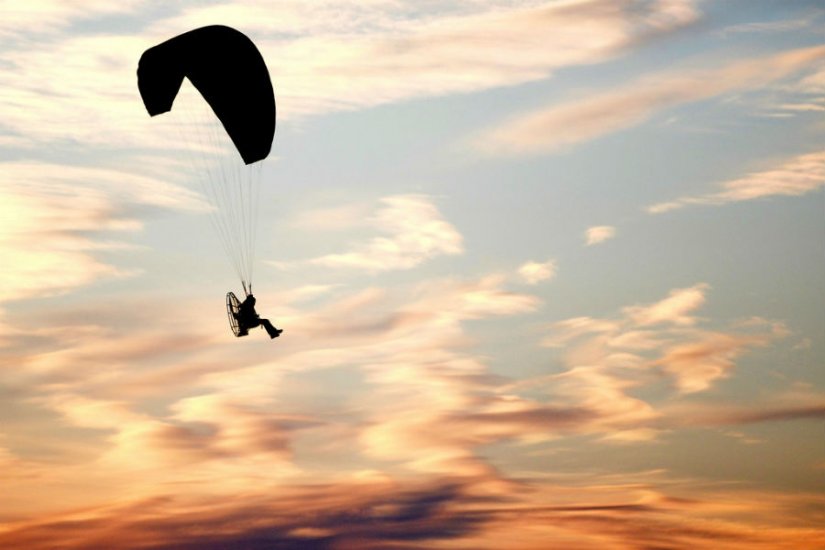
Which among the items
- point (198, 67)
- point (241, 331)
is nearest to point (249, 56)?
→ point (198, 67)

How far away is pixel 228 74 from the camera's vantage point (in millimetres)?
31922

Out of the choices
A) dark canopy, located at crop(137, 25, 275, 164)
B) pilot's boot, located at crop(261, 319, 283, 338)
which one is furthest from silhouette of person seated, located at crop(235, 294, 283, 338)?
dark canopy, located at crop(137, 25, 275, 164)

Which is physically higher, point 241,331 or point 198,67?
point 198,67

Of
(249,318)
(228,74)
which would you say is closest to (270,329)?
(249,318)

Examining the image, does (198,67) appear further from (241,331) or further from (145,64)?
(241,331)

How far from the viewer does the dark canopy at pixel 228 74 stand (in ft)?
103

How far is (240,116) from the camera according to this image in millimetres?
31938

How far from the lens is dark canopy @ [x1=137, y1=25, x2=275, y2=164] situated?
103ft

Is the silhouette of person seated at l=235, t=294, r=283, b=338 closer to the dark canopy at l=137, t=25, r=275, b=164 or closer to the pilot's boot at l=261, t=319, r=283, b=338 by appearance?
the pilot's boot at l=261, t=319, r=283, b=338

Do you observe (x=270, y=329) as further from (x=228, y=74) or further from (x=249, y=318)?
(x=228, y=74)

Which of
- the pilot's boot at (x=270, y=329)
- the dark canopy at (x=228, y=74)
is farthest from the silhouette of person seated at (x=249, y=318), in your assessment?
the dark canopy at (x=228, y=74)

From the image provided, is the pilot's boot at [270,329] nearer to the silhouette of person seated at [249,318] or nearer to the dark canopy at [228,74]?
the silhouette of person seated at [249,318]

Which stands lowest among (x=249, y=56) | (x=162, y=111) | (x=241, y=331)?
(x=241, y=331)

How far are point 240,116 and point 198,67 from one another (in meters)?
2.02
